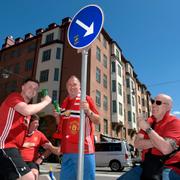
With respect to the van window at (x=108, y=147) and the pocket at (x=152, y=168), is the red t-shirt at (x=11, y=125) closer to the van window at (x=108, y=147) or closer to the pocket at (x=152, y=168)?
the pocket at (x=152, y=168)

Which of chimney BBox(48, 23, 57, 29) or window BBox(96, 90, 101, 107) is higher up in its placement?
chimney BBox(48, 23, 57, 29)

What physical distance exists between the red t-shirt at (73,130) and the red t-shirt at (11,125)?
0.65 metres

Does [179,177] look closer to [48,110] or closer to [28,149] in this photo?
[28,149]

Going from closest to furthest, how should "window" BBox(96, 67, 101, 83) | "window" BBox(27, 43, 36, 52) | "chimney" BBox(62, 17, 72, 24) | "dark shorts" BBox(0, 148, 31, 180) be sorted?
"dark shorts" BBox(0, 148, 31, 180) < "window" BBox(96, 67, 101, 83) < "chimney" BBox(62, 17, 72, 24) < "window" BBox(27, 43, 36, 52)

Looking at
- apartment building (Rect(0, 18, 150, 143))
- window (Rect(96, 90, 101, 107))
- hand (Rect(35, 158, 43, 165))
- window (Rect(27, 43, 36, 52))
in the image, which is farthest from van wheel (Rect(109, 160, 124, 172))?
window (Rect(27, 43, 36, 52))

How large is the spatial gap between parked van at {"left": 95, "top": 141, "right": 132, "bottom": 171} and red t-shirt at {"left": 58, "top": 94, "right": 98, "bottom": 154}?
1610 centimetres

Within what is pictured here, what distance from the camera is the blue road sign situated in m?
3.26

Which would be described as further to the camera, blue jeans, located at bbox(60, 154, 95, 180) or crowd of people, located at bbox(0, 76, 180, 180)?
blue jeans, located at bbox(60, 154, 95, 180)

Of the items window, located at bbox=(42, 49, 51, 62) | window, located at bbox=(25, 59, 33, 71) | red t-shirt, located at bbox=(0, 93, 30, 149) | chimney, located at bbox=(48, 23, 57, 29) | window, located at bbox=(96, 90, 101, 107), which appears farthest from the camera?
chimney, located at bbox=(48, 23, 57, 29)

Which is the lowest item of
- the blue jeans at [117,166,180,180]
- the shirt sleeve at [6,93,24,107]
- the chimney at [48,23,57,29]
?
the blue jeans at [117,166,180,180]

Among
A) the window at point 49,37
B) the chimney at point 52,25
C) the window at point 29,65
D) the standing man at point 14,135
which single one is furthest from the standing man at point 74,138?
the chimney at point 52,25

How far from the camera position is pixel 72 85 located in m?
3.90

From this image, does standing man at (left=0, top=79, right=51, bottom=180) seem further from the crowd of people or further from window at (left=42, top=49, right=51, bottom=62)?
window at (left=42, top=49, right=51, bottom=62)

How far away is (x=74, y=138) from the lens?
351cm
